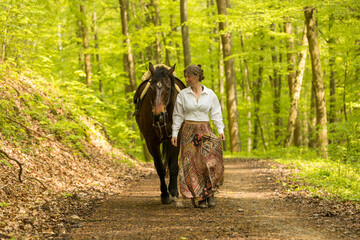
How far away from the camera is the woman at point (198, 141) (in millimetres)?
6094

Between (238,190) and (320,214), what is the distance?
285cm

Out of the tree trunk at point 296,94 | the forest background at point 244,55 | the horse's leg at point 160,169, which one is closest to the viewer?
the horse's leg at point 160,169

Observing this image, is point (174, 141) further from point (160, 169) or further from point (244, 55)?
point (244, 55)

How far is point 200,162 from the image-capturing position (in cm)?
620

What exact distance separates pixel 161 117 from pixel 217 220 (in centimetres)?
183

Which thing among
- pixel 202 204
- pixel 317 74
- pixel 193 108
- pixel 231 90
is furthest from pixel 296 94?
pixel 202 204

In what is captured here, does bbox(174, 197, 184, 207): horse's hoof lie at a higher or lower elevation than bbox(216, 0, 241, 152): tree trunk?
lower

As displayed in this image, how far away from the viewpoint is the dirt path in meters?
4.37

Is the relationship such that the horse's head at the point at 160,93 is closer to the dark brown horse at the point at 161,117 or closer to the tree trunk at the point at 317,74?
the dark brown horse at the point at 161,117

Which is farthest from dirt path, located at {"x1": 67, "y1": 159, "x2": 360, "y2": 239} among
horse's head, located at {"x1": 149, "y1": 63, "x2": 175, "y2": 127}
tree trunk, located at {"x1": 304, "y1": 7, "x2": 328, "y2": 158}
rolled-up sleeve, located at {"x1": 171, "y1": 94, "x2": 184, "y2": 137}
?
tree trunk, located at {"x1": 304, "y1": 7, "x2": 328, "y2": 158}

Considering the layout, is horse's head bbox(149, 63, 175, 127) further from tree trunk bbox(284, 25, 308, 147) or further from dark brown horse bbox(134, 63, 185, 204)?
tree trunk bbox(284, 25, 308, 147)

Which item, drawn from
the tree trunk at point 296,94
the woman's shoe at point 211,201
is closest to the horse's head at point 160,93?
Answer: the woman's shoe at point 211,201

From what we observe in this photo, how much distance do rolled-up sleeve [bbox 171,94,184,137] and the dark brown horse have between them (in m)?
0.15

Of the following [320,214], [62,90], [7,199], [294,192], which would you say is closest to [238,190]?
[294,192]
